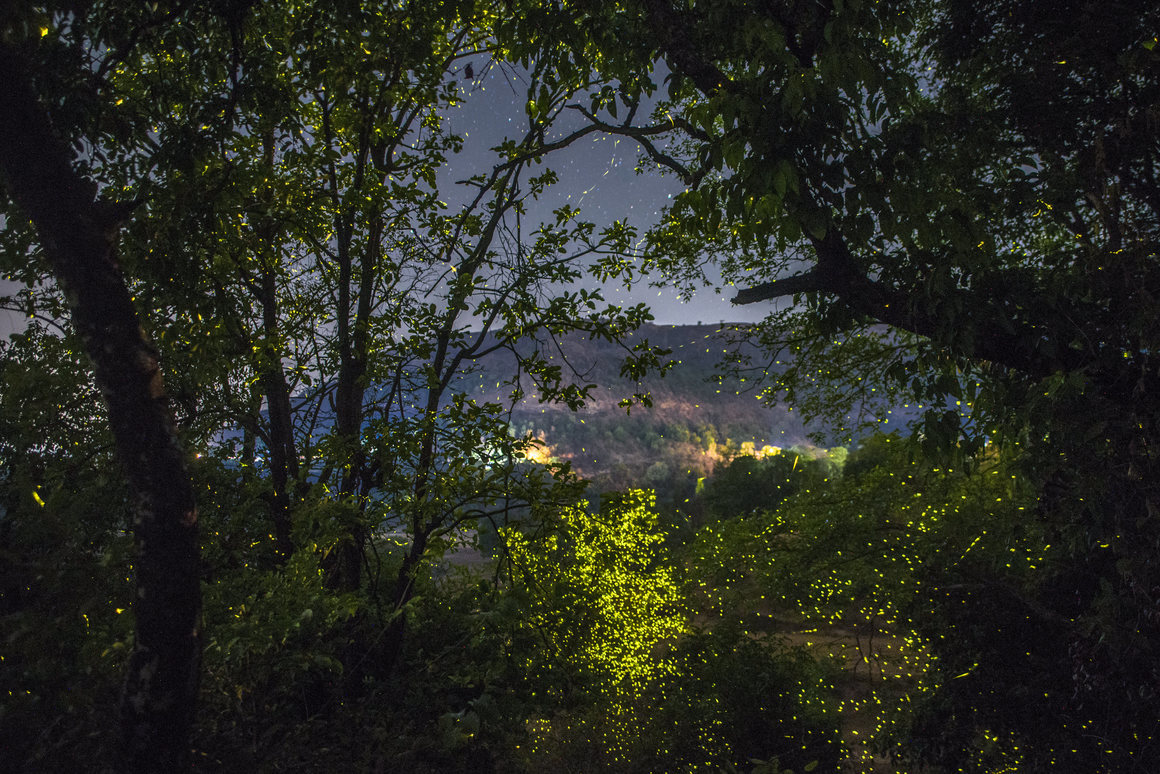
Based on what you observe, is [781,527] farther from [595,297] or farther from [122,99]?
[122,99]

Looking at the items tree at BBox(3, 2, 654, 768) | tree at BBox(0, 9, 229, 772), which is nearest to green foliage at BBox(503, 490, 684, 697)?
tree at BBox(3, 2, 654, 768)

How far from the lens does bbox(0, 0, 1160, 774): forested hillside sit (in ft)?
10.6

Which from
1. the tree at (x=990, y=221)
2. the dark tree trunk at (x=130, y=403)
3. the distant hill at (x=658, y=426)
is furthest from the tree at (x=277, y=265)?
the distant hill at (x=658, y=426)

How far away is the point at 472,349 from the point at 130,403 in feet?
16.0

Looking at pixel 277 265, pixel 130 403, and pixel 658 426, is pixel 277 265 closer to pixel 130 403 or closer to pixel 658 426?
pixel 130 403

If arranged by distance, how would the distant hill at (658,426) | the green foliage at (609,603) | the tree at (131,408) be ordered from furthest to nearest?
1. the distant hill at (658,426)
2. the green foliage at (609,603)
3. the tree at (131,408)

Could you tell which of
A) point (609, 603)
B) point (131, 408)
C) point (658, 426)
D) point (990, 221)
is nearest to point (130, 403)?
point (131, 408)

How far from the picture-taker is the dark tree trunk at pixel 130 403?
314cm

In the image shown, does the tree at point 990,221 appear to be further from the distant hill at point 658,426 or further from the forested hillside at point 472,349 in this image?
the distant hill at point 658,426

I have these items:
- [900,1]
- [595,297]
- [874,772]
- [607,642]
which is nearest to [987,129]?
[900,1]

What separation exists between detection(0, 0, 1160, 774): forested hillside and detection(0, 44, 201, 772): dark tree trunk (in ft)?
0.06

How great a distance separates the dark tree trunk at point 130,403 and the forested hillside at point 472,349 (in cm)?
2

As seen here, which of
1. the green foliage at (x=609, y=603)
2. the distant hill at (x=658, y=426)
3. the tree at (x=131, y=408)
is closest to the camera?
the tree at (x=131, y=408)

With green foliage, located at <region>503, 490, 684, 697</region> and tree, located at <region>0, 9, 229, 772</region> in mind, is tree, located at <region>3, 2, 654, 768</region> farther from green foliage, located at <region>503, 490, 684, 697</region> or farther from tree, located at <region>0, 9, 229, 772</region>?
green foliage, located at <region>503, 490, 684, 697</region>
